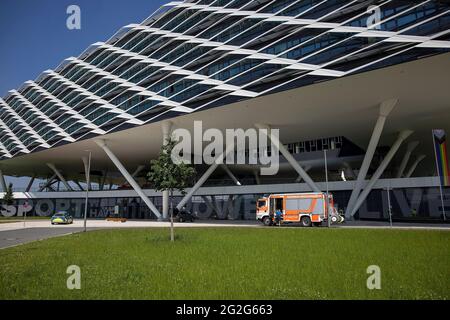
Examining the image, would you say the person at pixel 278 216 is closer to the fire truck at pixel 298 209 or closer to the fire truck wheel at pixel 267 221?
the fire truck at pixel 298 209

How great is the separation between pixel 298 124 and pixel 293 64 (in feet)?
30.1

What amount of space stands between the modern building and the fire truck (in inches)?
252

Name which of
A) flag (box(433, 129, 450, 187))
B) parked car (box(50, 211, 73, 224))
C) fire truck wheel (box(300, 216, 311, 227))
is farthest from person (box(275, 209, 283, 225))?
parked car (box(50, 211, 73, 224))

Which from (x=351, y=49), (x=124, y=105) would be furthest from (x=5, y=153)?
(x=351, y=49)

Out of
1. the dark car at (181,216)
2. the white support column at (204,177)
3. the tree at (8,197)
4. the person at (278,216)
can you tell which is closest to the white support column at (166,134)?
the dark car at (181,216)

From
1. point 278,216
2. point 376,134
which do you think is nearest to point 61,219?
point 278,216

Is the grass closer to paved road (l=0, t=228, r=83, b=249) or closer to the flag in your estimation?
paved road (l=0, t=228, r=83, b=249)

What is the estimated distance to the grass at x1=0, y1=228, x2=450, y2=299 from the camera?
5488mm

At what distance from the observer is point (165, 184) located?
14.9 meters

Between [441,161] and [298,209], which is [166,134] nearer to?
[298,209]

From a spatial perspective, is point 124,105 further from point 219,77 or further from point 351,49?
point 351,49

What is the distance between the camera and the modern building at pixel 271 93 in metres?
21.8

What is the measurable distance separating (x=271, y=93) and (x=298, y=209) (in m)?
9.70

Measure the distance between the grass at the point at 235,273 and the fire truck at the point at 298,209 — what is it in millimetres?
12206
